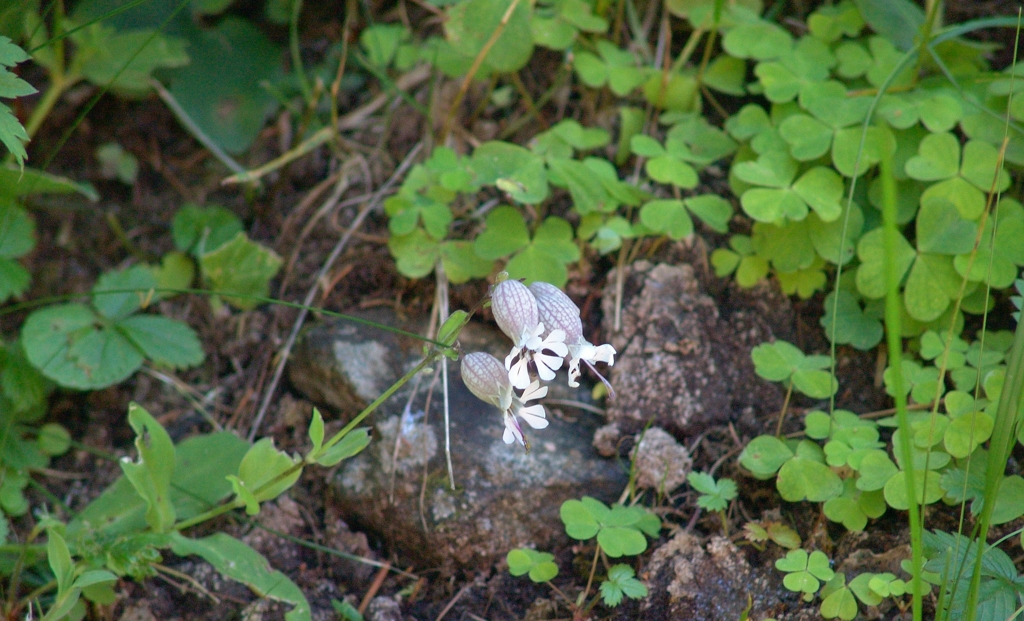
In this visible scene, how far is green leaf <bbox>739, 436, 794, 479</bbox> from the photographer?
1953 mm

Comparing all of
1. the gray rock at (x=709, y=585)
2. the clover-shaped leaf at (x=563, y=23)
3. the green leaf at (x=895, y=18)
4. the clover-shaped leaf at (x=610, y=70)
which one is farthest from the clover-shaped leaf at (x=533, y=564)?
the green leaf at (x=895, y=18)

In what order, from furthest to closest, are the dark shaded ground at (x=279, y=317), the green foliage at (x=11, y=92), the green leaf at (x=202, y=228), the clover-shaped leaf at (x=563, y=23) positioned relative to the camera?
the green leaf at (x=202, y=228) → the clover-shaped leaf at (x=563, y=23) → the dark shaded ground at (x=279, y=317) → the green foliage at (x=11, y=92)

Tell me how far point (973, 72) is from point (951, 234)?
0.64 meters

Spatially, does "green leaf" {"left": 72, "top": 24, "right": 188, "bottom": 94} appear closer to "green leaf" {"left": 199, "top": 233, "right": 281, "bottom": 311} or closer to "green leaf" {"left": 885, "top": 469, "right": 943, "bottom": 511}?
"green leaf" {"left": 199, "top": 233, "right": 281, "bottom": 311}

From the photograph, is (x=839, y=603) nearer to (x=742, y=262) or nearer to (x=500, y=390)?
(x=500, y=390)

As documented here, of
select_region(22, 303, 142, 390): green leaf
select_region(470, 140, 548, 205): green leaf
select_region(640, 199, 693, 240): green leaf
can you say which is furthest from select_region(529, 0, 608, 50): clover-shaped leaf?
select_region(22, 303, 142, 390): green leaf

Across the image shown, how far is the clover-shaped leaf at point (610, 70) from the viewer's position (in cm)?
262

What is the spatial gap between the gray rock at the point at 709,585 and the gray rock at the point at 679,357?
1.23 feet

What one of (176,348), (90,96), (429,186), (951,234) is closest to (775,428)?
(951,234)

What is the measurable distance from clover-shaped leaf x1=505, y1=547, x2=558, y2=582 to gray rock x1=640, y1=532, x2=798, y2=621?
231 mm

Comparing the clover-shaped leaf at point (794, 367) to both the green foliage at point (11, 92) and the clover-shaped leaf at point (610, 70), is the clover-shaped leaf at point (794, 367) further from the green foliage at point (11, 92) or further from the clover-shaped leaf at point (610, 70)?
the green foliage at point (11, 92)

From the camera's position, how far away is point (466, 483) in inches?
83.8

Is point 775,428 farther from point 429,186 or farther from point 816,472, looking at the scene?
point 429,186

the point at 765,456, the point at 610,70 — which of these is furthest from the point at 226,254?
the point at 765,456
